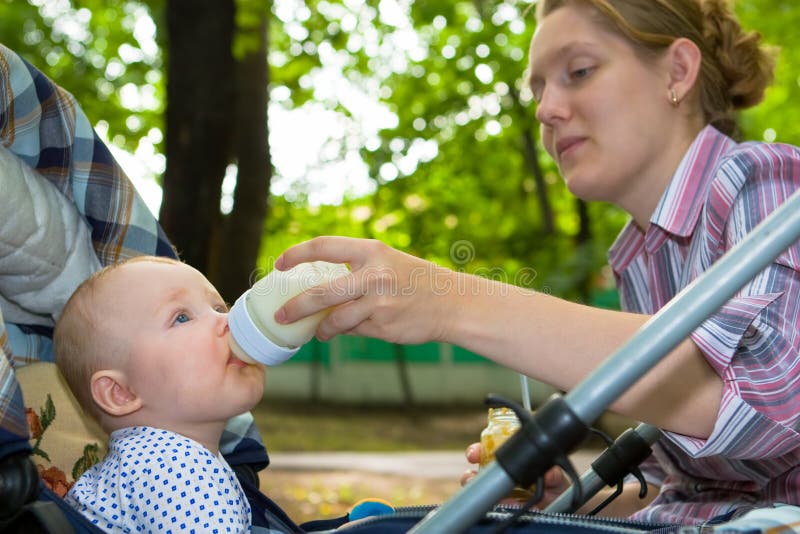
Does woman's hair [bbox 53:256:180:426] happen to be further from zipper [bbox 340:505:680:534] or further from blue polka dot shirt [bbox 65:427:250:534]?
zipper [bbox 340:505:680:534]

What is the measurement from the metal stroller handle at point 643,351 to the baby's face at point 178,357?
1.98 ft

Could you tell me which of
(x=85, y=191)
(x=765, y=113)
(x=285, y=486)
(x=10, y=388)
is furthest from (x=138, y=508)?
(x=765, y=113)

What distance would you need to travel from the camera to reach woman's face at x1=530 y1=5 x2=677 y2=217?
1.99 metres

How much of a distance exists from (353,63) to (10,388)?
837 cm

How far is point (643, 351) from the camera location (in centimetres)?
103

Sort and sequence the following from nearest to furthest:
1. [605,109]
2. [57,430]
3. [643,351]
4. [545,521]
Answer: [643,351] < [545,521] < [57,430] < [605,109]

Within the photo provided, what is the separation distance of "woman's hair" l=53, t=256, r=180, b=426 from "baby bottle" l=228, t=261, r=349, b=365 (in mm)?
255

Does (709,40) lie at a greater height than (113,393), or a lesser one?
greater

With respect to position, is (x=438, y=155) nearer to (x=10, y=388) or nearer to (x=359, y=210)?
(x=359, y=210)

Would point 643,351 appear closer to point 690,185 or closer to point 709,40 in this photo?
point 690,185

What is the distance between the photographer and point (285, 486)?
7.40 meters

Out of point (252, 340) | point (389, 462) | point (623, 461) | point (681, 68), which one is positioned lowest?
point (389, 462)

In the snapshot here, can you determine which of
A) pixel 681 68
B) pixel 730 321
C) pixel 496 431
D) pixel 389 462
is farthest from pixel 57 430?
pixel 389 462

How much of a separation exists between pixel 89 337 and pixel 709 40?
160 centimetres
